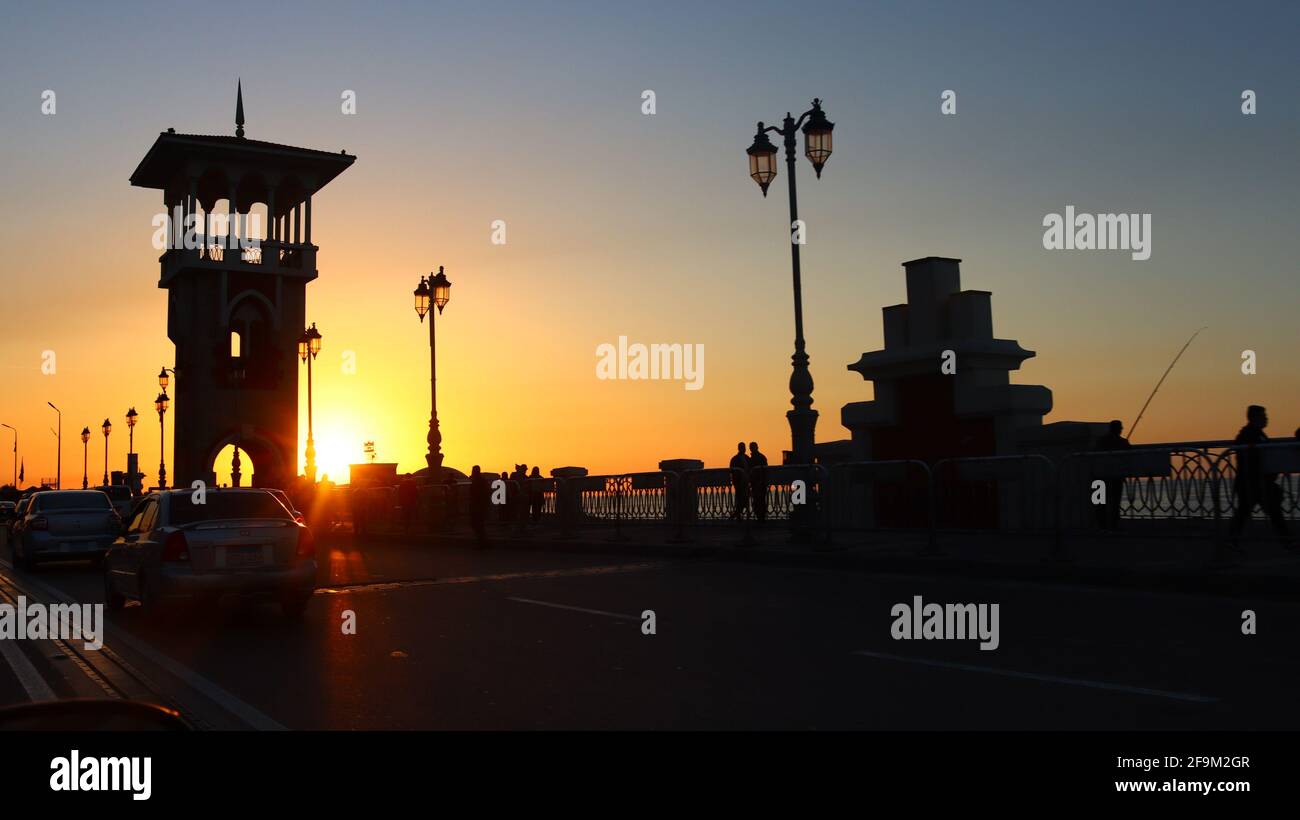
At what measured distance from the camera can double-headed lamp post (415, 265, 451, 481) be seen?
32.4 m

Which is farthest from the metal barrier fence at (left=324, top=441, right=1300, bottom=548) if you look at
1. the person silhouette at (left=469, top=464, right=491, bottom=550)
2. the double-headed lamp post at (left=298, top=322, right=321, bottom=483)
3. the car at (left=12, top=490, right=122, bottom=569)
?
the double-headed lamp post at (left=298, top=322, right=321, bottom=483)

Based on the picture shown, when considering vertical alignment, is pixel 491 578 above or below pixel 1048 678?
below

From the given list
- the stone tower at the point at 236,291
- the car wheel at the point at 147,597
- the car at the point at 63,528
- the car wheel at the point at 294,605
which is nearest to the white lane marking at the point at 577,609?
the car wheel at the point at 294,605

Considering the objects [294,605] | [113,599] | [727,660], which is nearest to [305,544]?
[294,605]

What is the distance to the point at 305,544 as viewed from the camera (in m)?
13.2

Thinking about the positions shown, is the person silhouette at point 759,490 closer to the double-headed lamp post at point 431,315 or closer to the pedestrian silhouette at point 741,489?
the pedestrian silhouette at point 741,489

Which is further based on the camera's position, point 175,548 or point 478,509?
point 478,509

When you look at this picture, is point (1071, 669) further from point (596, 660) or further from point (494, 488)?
point (494, 488)

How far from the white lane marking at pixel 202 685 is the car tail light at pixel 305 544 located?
1.95 m

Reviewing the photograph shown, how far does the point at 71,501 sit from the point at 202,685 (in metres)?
17.5

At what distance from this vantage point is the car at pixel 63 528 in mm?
22422

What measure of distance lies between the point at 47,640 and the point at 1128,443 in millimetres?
15899

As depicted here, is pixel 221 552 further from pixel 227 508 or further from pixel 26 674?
pixel 26 674
